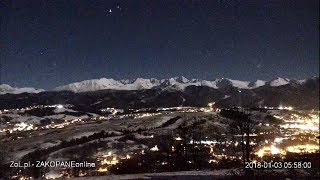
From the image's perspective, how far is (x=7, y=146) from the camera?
135 metres

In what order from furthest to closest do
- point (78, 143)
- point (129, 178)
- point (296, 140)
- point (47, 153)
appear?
point (296, 140), point (78, 143), point (47, 153), point (129, 178)

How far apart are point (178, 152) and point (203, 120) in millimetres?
109516

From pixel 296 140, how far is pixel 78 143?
77605mm

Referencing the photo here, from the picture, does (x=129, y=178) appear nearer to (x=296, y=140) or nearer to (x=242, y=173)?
(x=242, y=173)

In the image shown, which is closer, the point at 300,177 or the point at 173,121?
the point at 300,177

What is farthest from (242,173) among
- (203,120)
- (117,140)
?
(203,120)

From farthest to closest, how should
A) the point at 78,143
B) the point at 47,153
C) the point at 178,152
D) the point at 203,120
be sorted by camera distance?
1. the point at 203,120
2. the point at 78,143
3. the point at 47,153
4. the point at 178,152

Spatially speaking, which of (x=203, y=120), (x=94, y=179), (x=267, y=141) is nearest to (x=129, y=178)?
(x=94, y=179)

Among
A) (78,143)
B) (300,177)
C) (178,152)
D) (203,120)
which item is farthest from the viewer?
(203,120)

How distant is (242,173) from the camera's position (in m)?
34.2

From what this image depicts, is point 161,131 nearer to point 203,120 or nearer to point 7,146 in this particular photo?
point 203,120

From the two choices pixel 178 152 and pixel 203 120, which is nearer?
A: pixel 178 152

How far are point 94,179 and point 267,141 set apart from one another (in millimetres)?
111127

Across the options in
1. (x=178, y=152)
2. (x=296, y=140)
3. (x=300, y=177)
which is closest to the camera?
(x=300, y=177)
